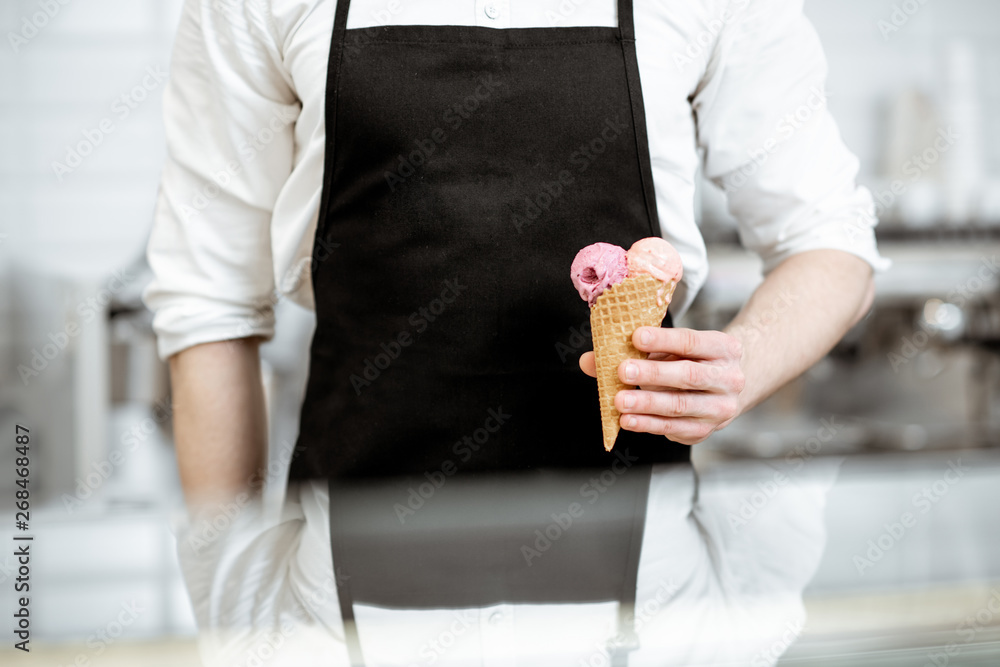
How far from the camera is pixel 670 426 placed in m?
0.69

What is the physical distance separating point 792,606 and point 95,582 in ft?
1.33

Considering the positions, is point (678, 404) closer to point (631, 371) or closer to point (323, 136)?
point (631, 371)

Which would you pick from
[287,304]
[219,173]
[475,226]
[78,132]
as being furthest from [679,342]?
[78,132]

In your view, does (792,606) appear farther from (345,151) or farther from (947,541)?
(345,151)

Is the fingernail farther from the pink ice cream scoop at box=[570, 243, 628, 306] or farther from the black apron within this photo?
the black apron

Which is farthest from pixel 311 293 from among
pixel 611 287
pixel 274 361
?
pixel 274 361

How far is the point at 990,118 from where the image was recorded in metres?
3.10

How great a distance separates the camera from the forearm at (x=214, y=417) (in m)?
0.99

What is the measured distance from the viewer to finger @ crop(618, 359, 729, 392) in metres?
0.64

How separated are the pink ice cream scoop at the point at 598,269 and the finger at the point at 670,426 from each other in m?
0.11

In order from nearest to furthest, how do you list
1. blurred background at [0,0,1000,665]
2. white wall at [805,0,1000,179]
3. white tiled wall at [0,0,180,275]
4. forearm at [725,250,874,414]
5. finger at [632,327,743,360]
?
finger at [632,327,743,360], forearm at [725,250,874,414], blurred background at [0,0,1000,665], white tiled wall at [0,0,180,275], white wall at [805,0,1000,179]

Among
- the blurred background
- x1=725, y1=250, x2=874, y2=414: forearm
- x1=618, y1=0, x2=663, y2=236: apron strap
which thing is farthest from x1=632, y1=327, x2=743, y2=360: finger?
the blurred background

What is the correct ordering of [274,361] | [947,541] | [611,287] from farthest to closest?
[274,361] < [611,287] < [947,541]

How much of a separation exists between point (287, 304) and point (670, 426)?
1.45 m
